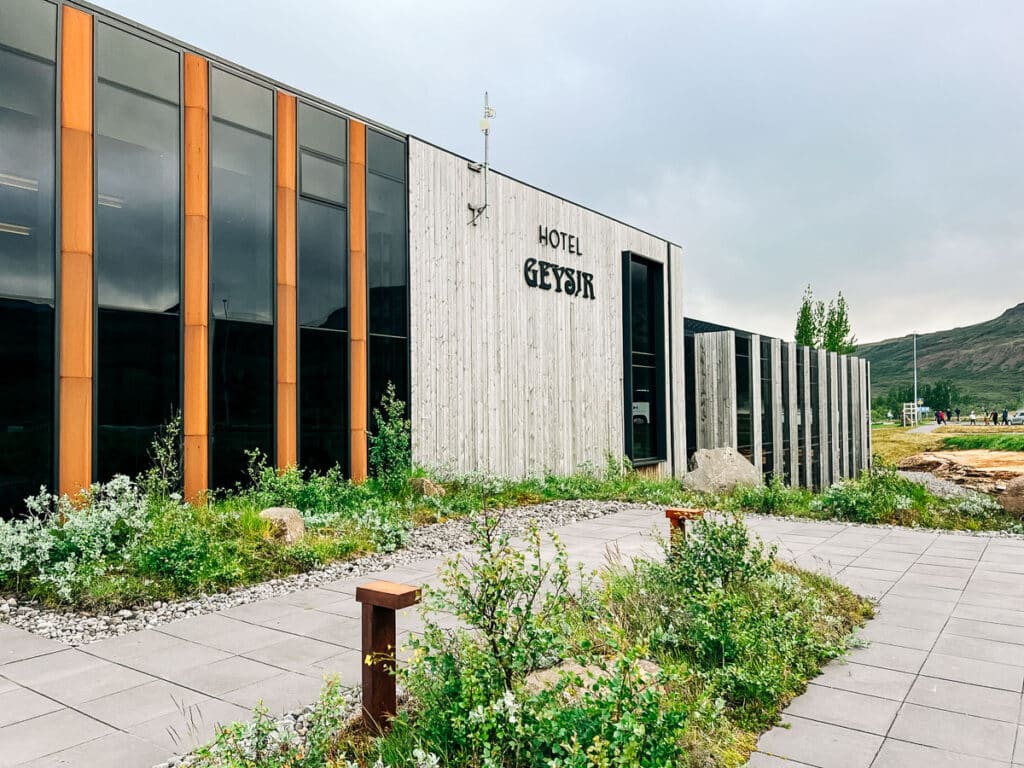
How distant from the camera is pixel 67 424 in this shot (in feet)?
24.5

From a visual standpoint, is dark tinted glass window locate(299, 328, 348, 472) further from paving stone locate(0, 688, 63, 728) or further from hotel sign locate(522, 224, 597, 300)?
paving stone locate(0, 688, 63, 728)

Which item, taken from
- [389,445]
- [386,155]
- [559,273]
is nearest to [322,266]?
[386,155]

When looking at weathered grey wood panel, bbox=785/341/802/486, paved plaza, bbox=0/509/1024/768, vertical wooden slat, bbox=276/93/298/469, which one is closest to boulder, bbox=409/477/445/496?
vertical wooden slat, bbox=276/93/298/469

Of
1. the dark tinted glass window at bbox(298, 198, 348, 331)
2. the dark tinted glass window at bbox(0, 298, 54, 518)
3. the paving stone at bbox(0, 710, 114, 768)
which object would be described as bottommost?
the paving stone at bbox(0, 710, 114, 768)

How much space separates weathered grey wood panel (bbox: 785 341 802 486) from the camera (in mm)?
25250

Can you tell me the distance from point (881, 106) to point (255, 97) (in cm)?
1471

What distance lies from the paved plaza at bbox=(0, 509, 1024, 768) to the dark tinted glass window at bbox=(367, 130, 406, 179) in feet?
24.0

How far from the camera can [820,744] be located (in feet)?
10.5

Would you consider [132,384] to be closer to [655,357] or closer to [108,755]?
[108,755]

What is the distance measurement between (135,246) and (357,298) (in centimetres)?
330

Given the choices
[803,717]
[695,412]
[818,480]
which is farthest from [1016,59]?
[818,480]

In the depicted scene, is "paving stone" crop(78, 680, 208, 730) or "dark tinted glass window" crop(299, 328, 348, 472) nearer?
"paving stone" crop(78, 680, 208, 730)

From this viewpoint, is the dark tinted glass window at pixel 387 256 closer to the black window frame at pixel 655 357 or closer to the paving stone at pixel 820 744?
the black window frame at pixel 655 357

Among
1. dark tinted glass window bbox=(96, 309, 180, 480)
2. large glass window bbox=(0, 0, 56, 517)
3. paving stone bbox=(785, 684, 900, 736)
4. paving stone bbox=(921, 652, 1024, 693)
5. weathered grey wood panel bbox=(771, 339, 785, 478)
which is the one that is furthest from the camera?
weathered grey wood panel bbox=(771, 339, 785, 478)
